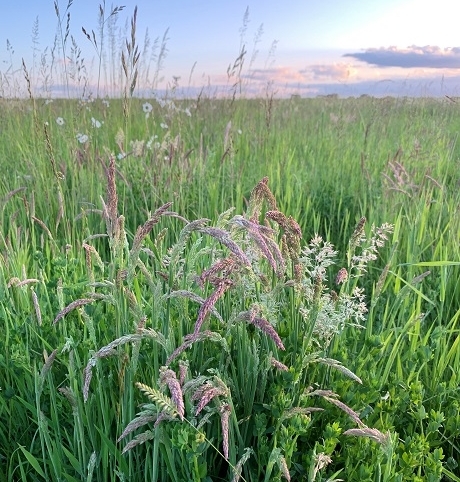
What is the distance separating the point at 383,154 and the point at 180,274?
395 centimetres

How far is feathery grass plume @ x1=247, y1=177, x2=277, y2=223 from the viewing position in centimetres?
120

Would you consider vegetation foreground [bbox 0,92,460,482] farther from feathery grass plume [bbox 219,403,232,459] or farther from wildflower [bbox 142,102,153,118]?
wildflower [bbox 142,102,153,118]

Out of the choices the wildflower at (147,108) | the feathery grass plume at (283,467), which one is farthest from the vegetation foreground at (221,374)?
the wildflower at (147,108)

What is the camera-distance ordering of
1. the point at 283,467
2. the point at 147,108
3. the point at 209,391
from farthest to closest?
the point at 147,108 < the point at 283,467 < the point at 209,391

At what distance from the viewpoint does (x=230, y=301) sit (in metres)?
1.54

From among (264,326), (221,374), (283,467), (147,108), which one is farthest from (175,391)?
(147,108)

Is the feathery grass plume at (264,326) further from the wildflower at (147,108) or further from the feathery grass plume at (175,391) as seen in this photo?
the wildflower at (147,108)

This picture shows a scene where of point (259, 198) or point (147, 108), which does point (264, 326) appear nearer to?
point (259, 198)

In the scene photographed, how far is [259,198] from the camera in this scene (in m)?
1.27

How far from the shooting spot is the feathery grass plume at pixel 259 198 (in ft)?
3.93

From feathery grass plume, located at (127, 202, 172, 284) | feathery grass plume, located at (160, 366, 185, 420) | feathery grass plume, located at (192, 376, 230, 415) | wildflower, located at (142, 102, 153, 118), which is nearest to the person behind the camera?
feathery grass plume, located at (160, 366, 185, 420)

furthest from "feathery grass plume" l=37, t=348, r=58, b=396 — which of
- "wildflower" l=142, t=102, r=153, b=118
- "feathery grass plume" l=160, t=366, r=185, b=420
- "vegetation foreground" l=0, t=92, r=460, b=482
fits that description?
"wildflower" l=142, t=102, r=153, b=118

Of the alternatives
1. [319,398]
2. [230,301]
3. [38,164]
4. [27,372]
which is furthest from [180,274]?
[38,164]

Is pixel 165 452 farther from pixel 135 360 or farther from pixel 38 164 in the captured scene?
pixel 38 164
